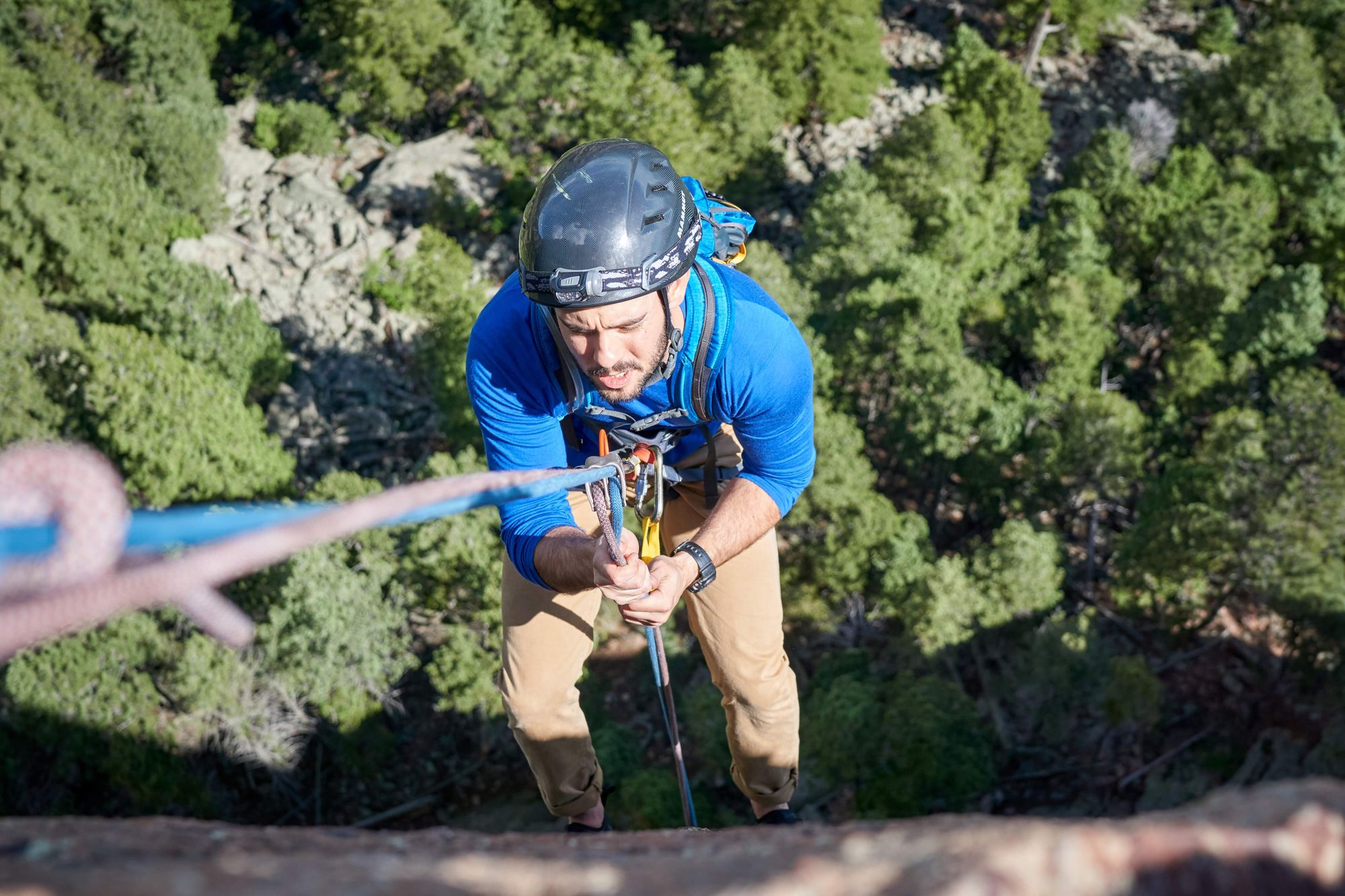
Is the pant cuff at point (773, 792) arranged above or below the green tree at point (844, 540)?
above

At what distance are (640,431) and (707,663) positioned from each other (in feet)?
3.79

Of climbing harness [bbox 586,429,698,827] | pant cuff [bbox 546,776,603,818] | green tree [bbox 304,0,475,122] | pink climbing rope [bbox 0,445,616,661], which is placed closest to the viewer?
pink climbing rope [bbox 0,445,616,661]

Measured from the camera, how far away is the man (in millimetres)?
3957

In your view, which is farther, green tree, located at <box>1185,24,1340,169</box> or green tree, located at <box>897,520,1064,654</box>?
green tree, located at <box>1185,24,1340,169</box>

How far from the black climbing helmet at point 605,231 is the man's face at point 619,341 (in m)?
0.05

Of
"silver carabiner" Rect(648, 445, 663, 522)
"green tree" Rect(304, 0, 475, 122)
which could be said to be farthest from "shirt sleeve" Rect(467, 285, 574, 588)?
"green tree" Rect(304, 0, 475, 122)

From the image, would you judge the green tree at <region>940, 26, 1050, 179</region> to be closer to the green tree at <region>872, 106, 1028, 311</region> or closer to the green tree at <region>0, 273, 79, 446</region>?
the green tree at <region>872, 106, 1028, 311</region>

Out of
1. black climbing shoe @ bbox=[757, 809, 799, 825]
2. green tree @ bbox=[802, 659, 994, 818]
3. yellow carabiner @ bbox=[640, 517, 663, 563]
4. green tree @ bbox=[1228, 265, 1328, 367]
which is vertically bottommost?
green tree @ bbox=[802, 659, 994, 818]

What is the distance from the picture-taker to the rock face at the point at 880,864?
1.99 m

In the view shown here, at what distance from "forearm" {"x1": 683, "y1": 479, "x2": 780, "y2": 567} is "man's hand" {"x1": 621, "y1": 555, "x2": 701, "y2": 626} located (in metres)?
0.13

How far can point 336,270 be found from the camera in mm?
30891

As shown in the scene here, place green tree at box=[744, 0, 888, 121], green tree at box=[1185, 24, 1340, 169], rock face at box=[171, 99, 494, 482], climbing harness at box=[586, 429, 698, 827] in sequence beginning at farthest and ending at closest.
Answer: green tree at box=[744, 0, 888, 121], green tree at box=[1185, 24, 1340, 169], rock face at box=[171, 99, 494, 482], climbing harness at box=[586, 429, 698, 827]

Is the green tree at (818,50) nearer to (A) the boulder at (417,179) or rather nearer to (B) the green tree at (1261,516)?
(A) the boulder at (417,179)

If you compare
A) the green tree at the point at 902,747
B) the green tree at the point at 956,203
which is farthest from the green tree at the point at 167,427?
the green tree at the point at 956,203
